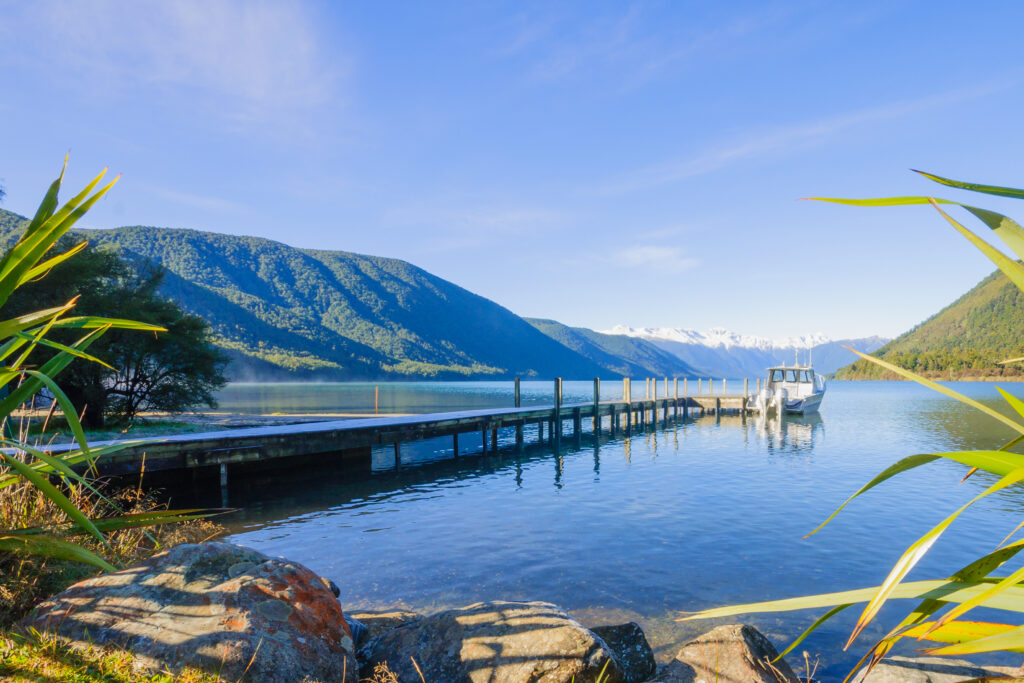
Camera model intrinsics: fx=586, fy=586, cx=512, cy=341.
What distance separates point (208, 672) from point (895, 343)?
726ft

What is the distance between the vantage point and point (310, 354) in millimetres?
138000

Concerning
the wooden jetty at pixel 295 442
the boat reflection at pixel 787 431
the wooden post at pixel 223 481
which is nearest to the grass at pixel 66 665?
the wooden jetty at pixel 295 442

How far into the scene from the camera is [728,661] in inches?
185

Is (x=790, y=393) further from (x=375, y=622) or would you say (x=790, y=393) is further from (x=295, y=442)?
(x=375, y=622)

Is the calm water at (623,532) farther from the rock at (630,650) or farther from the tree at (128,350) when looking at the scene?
the tree at (128,350)

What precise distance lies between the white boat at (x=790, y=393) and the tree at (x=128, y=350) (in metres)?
32.3

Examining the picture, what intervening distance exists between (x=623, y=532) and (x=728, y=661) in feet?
19.9

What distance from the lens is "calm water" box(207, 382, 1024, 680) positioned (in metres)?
7.61

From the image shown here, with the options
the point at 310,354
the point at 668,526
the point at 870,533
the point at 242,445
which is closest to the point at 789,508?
the point at 870,533

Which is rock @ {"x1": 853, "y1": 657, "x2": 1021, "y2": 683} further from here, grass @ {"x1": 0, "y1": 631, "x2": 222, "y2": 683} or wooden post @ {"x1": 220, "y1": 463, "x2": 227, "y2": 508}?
wooden post @ {"x1": 220, "y1": 463, "x2": 227, "y2": 508}

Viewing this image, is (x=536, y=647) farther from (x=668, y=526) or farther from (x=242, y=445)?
(x=242, y=445)

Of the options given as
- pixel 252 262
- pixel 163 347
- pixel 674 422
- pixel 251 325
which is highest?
pixel 252 262

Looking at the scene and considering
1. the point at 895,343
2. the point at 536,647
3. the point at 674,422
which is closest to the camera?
the point at 536,647

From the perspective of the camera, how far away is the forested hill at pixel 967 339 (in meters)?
121
